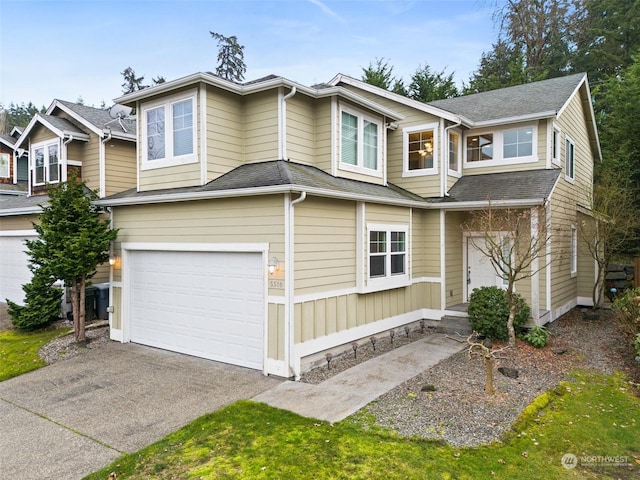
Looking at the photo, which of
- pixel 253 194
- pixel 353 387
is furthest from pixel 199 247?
pixel 353 387

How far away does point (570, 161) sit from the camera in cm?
1251

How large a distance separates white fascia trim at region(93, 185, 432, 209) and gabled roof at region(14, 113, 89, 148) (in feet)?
15.1

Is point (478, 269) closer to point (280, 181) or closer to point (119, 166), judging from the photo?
point (280, 181)

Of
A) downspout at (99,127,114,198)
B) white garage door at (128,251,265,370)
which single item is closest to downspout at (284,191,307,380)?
white garage door at (128,251,265,370)

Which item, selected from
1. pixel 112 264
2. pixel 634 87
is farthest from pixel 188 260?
pixel 634 87

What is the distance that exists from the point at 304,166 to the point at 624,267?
40.4 feet

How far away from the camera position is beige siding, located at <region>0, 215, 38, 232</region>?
42.6 ft

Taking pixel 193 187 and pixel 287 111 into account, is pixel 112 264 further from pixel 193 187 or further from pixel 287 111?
pixel 287 111

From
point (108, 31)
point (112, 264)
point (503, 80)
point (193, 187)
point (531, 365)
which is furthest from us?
point (503, 80)

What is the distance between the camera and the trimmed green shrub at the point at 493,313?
8836 mm

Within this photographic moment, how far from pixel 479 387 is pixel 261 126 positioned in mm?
6220

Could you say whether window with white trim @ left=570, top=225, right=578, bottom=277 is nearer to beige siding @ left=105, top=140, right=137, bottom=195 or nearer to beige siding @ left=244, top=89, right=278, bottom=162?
beige siding @ left=244, top=89, right=278, bottom=162

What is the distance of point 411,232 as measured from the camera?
10203mm

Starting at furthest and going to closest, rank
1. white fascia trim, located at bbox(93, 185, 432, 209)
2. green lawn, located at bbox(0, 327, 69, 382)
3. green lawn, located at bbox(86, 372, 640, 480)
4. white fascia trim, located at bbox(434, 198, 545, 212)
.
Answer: white fascia trim, located at bbox(434, 198, 545, 212) → green lawn, located at bbox(0, 327, 69, 382) → white fascia trim, located at bbox(93, 185, 432, 209) → green lawn, located at bbox(86, 372, 640, 480)
